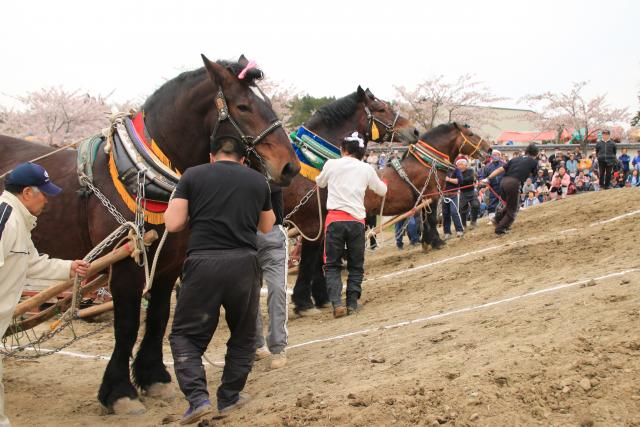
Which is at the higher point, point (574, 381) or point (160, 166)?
point (160, 166)

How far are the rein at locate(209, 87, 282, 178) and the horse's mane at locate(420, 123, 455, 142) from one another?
8870mm

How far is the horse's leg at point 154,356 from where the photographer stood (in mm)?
5340

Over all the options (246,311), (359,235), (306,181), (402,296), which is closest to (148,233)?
(246,311)

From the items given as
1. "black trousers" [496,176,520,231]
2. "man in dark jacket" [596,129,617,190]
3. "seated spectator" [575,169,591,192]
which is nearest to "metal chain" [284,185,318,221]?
"black trousers" [496,176,520,231]

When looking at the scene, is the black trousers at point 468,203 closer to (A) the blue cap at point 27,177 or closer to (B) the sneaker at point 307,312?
(B) the sneaker at point 307,312

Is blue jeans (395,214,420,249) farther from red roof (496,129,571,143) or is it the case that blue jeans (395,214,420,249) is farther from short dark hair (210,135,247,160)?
red roof (496,129,571,143)

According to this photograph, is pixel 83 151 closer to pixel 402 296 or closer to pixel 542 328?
pixel 542 328

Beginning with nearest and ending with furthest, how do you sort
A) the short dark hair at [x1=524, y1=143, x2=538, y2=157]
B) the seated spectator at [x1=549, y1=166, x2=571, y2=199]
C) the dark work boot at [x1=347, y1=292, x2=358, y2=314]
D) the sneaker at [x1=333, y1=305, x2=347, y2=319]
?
the sneaker at [x1=333, y1=305, x2=347, y2=319], the dark work boot at [x1=347, y1=292, x2=358, y2=314], the short dark hair at [x1=524, y1=143, x2=538, y2=157], the seated spectator at [x1=549, y1=166, x2=571, y2=199]

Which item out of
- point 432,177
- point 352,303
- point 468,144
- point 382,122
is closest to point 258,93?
point 352,303

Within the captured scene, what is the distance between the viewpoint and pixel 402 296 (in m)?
8.64

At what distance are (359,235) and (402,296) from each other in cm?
131

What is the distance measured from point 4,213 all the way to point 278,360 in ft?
8.63

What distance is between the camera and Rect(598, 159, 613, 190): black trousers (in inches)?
753

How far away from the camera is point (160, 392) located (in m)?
5.32
